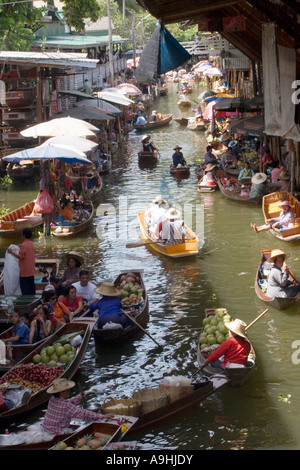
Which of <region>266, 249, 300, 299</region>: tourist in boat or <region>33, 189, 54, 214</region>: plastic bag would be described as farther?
<region>33, 189, 54, 214</region>: plastic bag

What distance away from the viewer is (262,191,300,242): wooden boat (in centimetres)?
1777

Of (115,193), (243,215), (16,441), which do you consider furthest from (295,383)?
(115,193)

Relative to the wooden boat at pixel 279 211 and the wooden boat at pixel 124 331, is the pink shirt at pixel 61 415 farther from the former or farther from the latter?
the wooden boat at pixel 279 211

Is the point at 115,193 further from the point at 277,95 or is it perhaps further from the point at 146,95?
the point at 146,95

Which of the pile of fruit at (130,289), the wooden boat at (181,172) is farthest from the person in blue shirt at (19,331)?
the wooden boat at (181,172)

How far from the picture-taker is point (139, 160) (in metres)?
29.7

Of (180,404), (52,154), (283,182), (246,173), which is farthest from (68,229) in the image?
(180,404)

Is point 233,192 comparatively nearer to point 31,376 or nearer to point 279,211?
point 279,211

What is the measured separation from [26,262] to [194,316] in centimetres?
333

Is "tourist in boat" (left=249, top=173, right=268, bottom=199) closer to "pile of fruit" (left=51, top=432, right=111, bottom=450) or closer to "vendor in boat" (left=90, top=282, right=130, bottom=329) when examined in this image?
"vendor in boat" (left=90, top=282, right=130, bottom=329)

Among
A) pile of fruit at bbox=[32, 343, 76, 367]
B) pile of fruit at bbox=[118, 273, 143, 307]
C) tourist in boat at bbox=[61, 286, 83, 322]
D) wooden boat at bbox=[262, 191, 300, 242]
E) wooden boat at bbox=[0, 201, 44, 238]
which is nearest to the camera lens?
pile of fruit at bbox=[32, 343, 76, 367]

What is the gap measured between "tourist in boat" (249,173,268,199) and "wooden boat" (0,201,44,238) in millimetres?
6500

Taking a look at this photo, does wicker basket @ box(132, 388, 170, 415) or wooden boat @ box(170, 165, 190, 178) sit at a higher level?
wooden boat @ box(170, 165, 190, 178)

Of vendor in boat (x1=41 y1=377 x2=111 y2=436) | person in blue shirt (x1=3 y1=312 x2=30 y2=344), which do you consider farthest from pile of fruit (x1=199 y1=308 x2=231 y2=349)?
vendor in boat (x1=41 y1=377 x2=111 y2=436)
